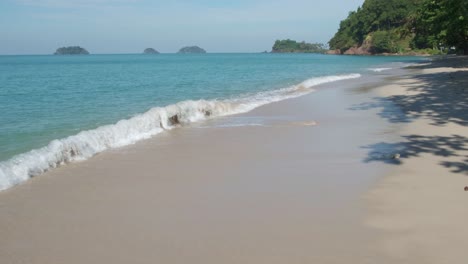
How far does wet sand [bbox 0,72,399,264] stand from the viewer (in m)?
4.06

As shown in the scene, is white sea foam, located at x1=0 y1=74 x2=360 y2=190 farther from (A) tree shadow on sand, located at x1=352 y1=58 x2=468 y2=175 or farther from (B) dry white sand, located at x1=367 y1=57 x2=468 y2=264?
(B) dry white sand, located at x1=367 y1=57 x2=468 y2=264

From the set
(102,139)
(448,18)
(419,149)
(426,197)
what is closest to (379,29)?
(448,18)

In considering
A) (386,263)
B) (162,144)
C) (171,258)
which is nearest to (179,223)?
(171,258)

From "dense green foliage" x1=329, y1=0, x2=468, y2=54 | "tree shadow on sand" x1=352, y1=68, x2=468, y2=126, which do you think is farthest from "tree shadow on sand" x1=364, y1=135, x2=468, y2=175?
"dense green foliage" x1=329, y1=0, x2=468, y2=54

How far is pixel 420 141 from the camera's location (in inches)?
337

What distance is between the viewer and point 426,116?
38.1 feet

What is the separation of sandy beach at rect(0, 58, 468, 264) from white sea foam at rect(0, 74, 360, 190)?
31 cm

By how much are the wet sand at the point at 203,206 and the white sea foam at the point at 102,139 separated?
11.2 inches

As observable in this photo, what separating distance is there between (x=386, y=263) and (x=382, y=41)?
397 feet

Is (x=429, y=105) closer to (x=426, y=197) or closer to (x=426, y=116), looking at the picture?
(x=426, y=116)

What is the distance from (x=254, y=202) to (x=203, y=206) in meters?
0.61

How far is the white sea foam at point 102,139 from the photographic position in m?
6.76

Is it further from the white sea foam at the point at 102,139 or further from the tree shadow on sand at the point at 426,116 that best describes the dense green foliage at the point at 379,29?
the white sea foam at the point at 102,139

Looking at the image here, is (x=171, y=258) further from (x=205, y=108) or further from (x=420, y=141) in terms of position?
(x=205, y=108)
